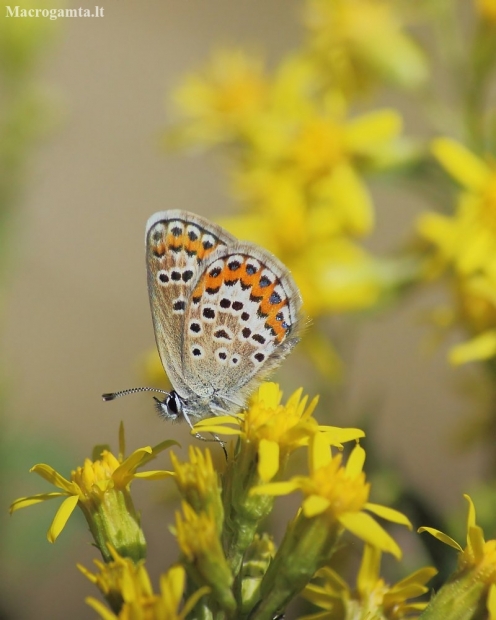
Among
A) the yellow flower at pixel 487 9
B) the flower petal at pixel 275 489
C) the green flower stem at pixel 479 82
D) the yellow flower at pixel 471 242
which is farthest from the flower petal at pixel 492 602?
the yellow flower at pixel 487 9

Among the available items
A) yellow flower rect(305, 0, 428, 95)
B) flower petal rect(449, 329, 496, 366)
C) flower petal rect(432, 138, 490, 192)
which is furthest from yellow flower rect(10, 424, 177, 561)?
yellow flower rect(305, 0, 428, 95)

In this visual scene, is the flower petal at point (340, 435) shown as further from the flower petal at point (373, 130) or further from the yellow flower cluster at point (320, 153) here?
the flower petal at point (373, 130)

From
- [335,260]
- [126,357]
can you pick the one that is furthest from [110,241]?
[335,260]

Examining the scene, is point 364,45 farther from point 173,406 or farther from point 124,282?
point 124,282

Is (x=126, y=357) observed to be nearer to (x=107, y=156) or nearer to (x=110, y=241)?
(x=110, y=241)

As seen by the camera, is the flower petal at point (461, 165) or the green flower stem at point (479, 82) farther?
the green flower stem at point (479, 82)

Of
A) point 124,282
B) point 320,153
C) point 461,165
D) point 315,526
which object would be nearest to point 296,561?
point 315,526
